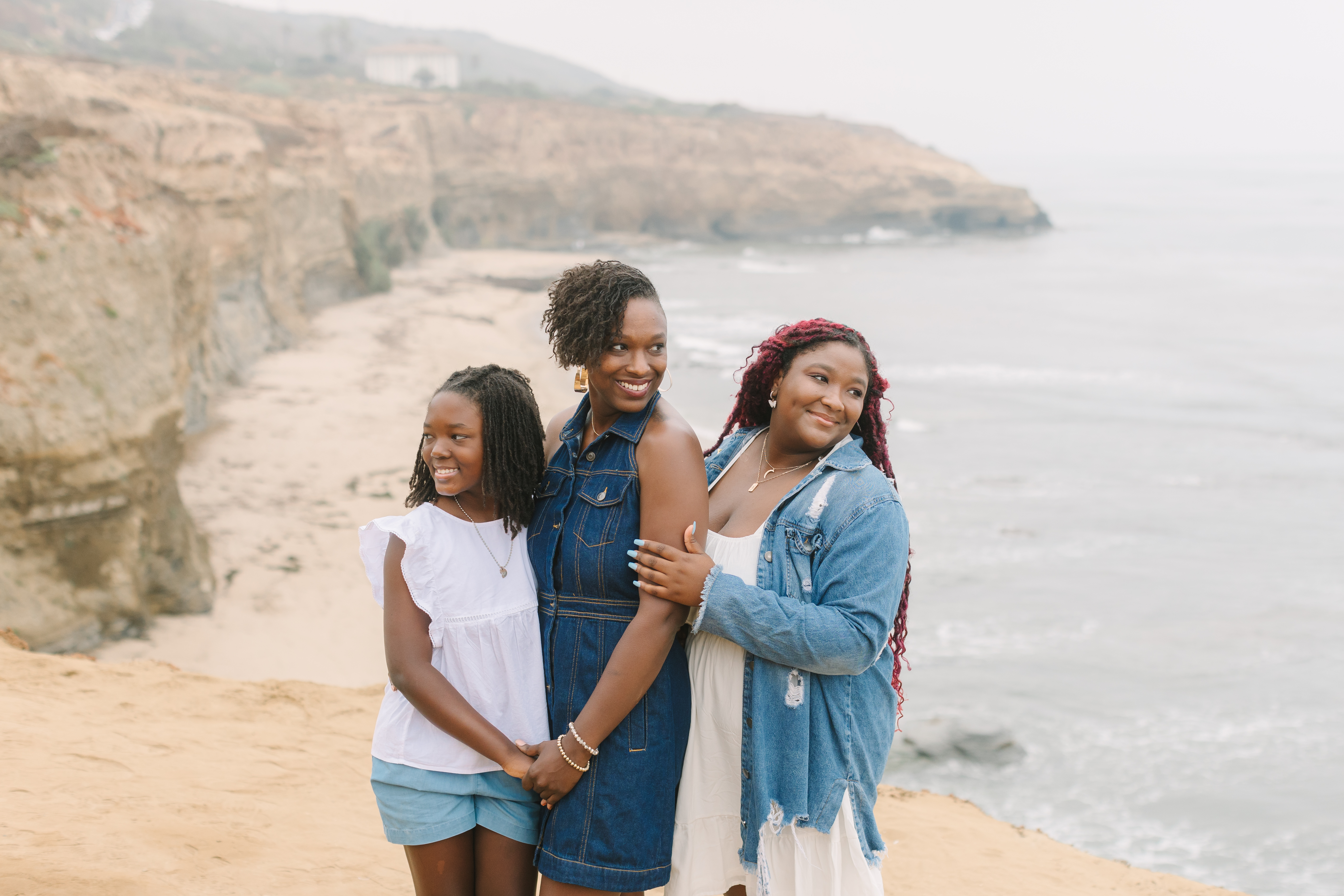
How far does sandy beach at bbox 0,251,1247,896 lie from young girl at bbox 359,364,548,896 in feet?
5.11

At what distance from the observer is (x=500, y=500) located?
2471mm

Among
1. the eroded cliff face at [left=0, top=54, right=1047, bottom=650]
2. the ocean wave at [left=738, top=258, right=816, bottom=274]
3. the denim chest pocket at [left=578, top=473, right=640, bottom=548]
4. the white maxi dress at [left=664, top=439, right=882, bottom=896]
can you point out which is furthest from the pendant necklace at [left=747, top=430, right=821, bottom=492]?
the ocean wave at [left=738, top=258, right=816, bottom=274]

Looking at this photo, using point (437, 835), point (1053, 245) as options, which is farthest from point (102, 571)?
point (1053, 245)

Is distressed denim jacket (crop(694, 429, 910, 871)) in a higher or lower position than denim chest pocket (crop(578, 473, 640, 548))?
lower

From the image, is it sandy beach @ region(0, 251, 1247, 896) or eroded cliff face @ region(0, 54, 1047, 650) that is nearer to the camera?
sandy beach @ region(0, 251, 1247, 896)

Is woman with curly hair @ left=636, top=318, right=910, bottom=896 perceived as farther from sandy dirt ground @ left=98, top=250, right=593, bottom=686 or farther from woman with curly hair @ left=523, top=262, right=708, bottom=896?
sandy dirt ground @ left=98, top=250, right=593, bottom=686

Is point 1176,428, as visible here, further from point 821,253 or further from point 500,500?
point 821,253

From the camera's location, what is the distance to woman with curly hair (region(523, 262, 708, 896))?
2.31 metres

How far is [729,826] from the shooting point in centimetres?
252

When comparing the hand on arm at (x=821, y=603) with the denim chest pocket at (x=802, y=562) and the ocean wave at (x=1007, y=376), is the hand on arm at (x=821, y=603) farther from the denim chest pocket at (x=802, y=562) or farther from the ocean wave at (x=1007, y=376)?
the ocean wave at (x=1007, y=376)

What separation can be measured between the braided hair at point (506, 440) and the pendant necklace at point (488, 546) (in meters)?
0.05

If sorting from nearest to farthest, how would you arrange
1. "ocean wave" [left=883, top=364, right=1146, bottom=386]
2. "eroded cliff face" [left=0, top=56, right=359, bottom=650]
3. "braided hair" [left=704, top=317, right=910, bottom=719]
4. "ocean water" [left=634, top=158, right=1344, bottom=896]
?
"braided hair" [left=704, top=317, right=910, bottom=719] < "eroded cliff face" [left=0, top=56, right=359, bottom=650] < "ocean water" [left=634, top=158, right=1344, bottom=896] < "ocean wave" [left=883, top=364, right=1146, bottom=386]

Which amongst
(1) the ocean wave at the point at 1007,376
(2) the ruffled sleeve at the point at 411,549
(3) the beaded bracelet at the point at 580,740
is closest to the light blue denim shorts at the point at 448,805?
(3) the beaded bracelet at the point at 580,740

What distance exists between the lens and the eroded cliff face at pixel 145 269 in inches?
288
